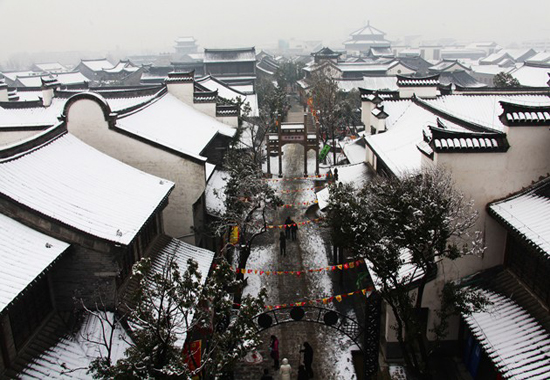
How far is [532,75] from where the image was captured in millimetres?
73938

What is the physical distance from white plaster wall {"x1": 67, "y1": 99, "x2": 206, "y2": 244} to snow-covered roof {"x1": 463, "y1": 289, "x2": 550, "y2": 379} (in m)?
13.1

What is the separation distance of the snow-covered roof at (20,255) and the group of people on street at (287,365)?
770 cm

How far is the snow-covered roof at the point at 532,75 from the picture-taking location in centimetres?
6912

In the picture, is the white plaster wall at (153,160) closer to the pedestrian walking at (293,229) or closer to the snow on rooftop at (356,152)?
the pedestrian walking at (293,229)

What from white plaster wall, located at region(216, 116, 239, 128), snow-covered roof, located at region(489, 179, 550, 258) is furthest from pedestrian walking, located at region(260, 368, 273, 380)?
white plaster wall, located at region(216, 116, 239, 128)

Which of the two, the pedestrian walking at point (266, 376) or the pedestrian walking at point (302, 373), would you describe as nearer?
the pedestrian walking at point (266, 376)

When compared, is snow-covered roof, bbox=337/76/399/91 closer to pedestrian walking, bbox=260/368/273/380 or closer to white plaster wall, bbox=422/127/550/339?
white plaster wall, bbox=422/127/550/339

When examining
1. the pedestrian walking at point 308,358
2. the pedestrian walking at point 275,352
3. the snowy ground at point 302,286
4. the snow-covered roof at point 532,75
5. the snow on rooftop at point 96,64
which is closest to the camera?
the pedestrian walking at point 308,358

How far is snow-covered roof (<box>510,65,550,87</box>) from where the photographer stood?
227 feet

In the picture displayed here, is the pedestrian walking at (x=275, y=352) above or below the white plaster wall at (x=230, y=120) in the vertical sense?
below

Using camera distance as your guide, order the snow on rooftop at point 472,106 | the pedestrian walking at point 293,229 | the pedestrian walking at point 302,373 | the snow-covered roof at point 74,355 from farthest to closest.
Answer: the pedestrian walking at point 293,229 → the snow on rooftop at point 472,106 → the pedestrian walking at point 302,373 → the snow-covered roof at point 74,355

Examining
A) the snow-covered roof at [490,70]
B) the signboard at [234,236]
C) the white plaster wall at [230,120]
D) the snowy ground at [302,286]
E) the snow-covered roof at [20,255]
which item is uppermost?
the snow-covered roof at [20,255]

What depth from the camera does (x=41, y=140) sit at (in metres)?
18.5

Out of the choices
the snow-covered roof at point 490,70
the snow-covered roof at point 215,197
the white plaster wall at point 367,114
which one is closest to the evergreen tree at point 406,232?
the snow-covered roof at point 215,197
